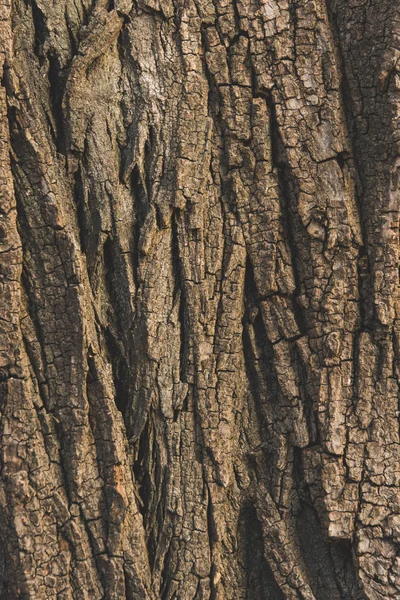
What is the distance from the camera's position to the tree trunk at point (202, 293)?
7.88ft

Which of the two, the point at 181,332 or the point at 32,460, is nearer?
the point at 32,460

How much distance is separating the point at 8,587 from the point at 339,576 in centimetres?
120

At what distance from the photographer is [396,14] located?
2424 millimetres

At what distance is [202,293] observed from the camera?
8.22ft

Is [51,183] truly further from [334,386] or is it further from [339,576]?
[339,576]

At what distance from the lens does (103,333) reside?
2.52m

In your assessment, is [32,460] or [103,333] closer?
[32,460]

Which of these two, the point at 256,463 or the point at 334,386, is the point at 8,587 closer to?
the point at 256,463

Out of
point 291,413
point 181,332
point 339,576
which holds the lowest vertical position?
point 339,576

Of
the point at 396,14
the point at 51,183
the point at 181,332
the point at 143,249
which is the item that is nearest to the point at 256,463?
the point at 181,332

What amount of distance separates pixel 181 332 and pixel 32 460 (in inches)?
27.8

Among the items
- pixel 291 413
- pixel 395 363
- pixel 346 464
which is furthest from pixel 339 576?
pixel 395 363

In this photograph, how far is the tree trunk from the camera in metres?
2.40

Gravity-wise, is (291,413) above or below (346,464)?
above
